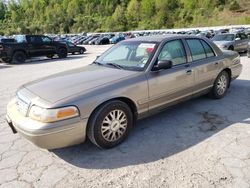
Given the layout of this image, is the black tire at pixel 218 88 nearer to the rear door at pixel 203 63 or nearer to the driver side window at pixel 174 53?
the rear door at pixel 203 63

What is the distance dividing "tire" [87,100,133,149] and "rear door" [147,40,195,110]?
1.75 feet

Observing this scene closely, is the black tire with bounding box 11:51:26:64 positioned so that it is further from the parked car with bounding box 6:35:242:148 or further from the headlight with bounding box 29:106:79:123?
the headlight with bounding box 29:106:79:123

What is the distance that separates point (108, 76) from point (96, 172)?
4.67ft

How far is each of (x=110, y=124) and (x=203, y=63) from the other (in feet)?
7.92

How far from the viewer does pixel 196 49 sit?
509 cm

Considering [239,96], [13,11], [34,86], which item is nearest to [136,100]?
[34,86]

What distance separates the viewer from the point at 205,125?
14.8ft

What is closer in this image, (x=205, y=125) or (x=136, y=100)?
(x=136, y=100)

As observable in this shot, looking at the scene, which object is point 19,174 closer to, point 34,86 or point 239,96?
point 34,86

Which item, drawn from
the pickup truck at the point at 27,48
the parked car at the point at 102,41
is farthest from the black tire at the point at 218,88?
the parked car at the point at 102,41

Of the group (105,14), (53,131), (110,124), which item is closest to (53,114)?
(53,131)

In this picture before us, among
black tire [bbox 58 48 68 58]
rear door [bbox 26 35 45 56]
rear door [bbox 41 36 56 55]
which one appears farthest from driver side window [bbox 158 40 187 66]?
black tire [bbox 58 48 68 58]

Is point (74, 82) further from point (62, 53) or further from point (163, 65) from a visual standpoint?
point (62, 53)

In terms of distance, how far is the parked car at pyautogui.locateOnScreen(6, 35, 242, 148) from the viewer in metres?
3.31
